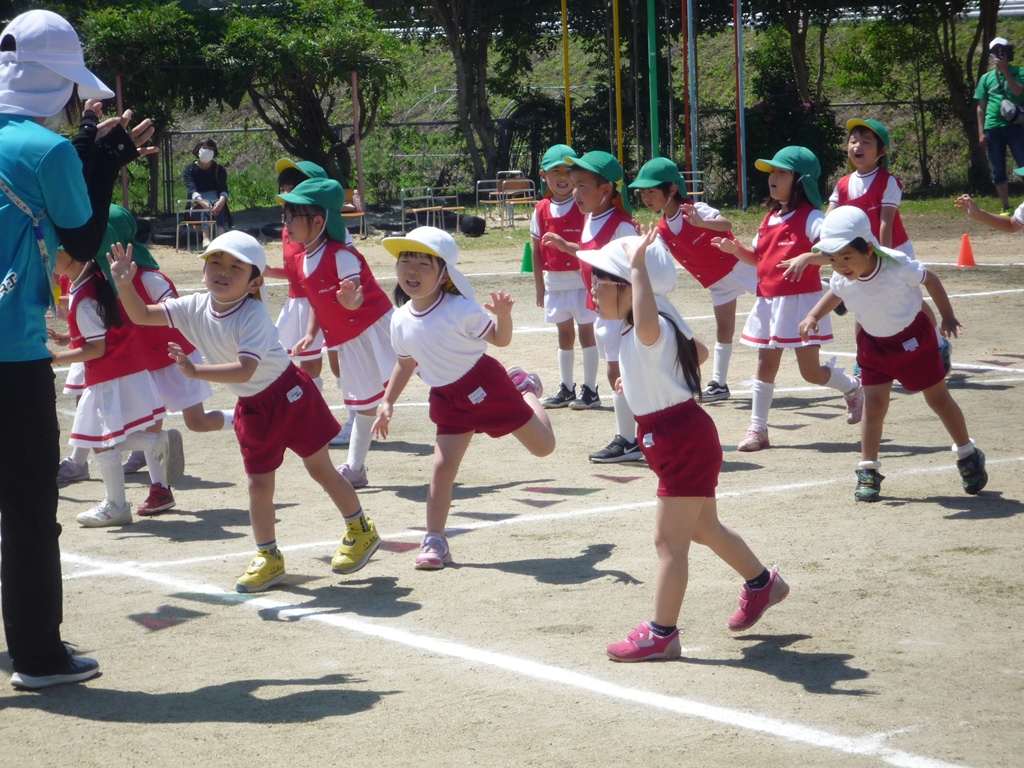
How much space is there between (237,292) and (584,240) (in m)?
3.59

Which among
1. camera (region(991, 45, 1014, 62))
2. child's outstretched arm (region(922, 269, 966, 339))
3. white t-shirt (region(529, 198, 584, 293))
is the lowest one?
child's outstretched arm (region(922, 269, 966, 339))

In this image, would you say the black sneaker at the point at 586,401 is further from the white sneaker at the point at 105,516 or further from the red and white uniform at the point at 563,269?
the white sneaker at the point at 105,516

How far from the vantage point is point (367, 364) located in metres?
8.20

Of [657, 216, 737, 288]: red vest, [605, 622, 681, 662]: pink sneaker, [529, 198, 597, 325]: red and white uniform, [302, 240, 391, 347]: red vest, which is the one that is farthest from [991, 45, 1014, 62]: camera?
[605, 622, 681, 662]: pink sneaker

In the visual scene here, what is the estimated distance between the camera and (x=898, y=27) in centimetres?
2833

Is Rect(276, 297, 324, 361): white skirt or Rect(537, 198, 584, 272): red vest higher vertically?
Rect(537, 198, 584, 272): red vest

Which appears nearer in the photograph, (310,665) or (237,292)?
(310,665)

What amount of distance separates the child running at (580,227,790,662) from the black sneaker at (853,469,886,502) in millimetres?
2055

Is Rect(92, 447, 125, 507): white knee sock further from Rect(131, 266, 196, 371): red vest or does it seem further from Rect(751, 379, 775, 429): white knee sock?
Rect(751, 379, 775, 429): white knee sock

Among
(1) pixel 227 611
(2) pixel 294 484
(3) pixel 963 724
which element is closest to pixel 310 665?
(1) pixel 227 611

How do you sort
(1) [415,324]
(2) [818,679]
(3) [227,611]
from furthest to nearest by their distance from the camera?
(1) [415,324]
(3) [227,611]
(2) [818,679]

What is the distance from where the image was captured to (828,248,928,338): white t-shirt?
21.7ft

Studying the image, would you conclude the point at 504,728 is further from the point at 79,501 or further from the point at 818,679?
the point at 79,501

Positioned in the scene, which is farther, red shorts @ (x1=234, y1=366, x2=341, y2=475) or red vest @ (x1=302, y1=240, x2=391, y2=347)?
red vest @ (x1=302, y1=240, x2=391, y2=347)
